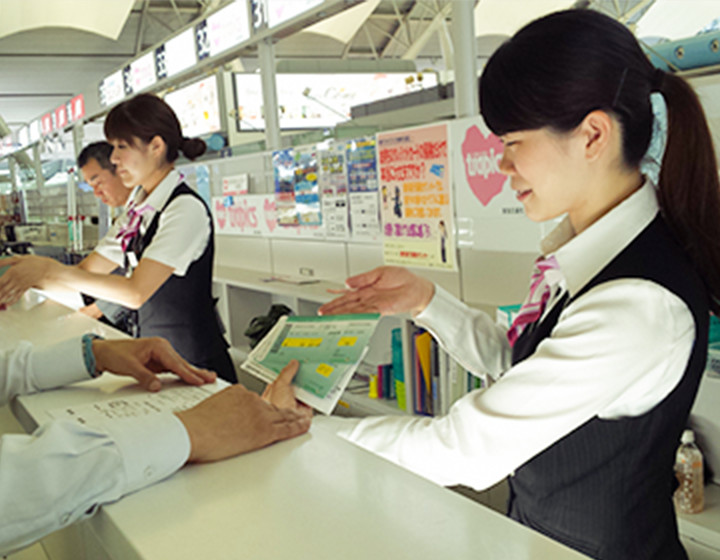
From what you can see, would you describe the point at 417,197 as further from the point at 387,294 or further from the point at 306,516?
the point at 306,516

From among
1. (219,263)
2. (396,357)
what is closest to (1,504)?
(396,357)

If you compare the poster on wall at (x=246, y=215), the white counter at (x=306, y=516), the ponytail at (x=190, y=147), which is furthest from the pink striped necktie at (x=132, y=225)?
the white counter at (x=306, y=516)

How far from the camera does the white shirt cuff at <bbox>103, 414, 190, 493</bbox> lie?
0.81 meters

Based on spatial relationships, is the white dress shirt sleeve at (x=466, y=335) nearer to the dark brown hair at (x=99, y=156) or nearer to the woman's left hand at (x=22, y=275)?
the woman's left hand at (x=22, y=275)

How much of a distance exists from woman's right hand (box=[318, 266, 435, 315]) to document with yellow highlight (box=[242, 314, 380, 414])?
31 centimetres

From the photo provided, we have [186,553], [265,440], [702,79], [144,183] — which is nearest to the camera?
[186,553]

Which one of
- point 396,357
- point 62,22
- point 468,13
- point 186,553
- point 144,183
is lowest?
point 396,357

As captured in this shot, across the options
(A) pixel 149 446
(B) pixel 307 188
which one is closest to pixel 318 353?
(A) pixel 149 446

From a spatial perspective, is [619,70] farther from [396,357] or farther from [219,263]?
[219,263]

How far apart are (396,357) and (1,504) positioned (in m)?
2.25

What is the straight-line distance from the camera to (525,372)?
3.39 feet

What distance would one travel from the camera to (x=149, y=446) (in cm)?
82

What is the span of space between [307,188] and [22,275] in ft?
5.67

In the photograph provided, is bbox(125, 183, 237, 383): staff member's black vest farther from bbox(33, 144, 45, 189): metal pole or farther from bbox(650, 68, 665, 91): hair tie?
bbox(33, 144, 45, 189): metal pole
